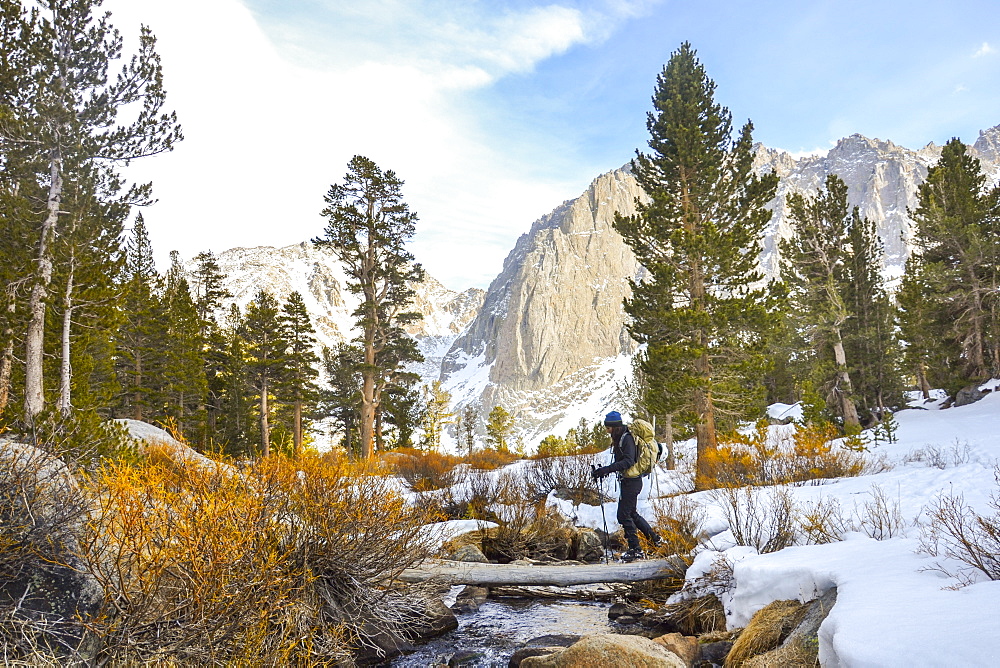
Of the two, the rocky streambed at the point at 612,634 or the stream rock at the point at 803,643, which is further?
the rocky streambed at the point at 612,634

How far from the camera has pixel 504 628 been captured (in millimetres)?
6086

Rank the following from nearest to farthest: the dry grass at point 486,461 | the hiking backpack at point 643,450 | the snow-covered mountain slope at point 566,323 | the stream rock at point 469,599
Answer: the stream rock at point 469,599 → the hiking backpack at point 643,450 → the dry grass at point 486,461 → the snow-covered mountain slope at point 566,323

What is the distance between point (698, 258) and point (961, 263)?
45.5ft

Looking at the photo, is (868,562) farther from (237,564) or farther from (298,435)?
(298,435)

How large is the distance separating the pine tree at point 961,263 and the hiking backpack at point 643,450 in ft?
54.9

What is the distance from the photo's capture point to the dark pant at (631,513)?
7.20 m

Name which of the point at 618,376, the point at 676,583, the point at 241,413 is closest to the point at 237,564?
the point at 676,583

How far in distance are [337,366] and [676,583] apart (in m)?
25.5

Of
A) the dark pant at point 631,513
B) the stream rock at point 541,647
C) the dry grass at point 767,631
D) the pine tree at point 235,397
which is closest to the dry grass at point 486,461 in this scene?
the dark pant at point 631,513

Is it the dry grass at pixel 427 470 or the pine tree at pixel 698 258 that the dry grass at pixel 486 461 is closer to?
the dry grass at pixel 427 470

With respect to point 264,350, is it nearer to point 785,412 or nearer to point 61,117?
point 61,117

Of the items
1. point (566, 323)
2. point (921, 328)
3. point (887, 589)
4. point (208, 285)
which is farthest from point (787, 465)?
point (566, 323)

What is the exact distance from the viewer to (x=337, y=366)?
1149 inches

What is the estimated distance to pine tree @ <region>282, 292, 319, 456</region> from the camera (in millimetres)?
27562
